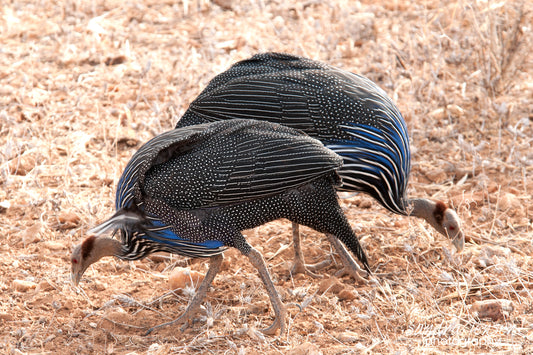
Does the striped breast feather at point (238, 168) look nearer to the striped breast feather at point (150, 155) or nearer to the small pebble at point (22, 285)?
the striped breast feather at point (150, 155)

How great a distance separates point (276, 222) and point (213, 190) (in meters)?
1.29

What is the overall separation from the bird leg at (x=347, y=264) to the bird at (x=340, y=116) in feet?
0.04

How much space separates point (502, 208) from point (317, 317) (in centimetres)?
151

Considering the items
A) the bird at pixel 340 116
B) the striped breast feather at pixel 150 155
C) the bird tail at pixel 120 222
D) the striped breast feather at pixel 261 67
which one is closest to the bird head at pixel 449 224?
the bird at pixel 340 116

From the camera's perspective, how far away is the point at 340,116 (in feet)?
11.5

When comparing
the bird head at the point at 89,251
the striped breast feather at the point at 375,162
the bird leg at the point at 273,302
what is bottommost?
the bird leg at the point at 273,302

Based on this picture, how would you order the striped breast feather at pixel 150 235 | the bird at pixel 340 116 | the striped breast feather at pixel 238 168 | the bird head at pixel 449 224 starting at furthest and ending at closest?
the bird head at pixel 449 224 < the bird at pixel 340 116 < the striped breast feather at pixel 150 235 < the striped breast feather at pixel 238 168

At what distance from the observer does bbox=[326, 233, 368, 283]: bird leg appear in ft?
12.1

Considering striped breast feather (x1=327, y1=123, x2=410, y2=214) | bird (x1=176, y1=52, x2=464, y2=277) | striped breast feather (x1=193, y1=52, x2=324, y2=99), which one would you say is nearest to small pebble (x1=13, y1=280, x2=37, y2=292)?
bird (x1=176, y1=52, x2=464, y2=277)

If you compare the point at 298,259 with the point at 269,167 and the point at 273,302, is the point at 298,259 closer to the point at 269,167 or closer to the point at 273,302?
the point at 273,302

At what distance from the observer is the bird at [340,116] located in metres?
3.50

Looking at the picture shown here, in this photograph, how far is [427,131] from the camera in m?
4.92

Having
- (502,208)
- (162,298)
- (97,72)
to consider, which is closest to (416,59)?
(502,208)

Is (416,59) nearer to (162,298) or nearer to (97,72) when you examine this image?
(97,72)
